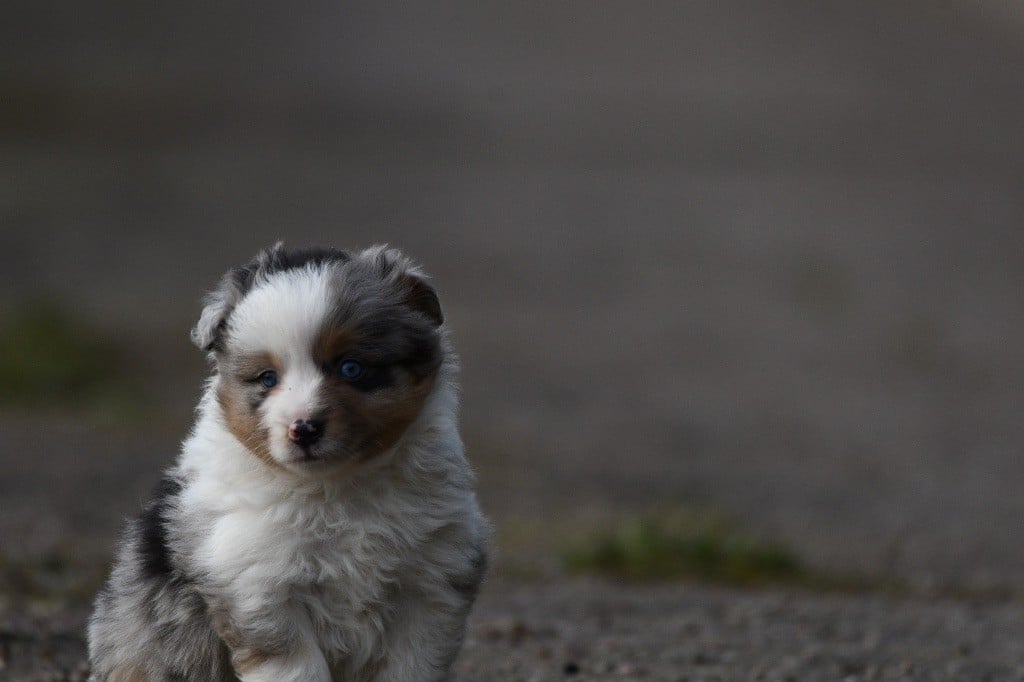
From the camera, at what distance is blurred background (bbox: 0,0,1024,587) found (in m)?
12.5

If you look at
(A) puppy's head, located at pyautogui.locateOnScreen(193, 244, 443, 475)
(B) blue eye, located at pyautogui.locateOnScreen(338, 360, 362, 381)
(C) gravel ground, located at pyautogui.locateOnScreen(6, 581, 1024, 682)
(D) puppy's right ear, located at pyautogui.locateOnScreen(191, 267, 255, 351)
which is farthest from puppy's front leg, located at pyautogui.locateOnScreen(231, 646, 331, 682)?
(C) gravel ground, located at pyautogui.locateOnScreen(6, 581, 1024, 682)

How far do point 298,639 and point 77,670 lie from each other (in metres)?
2.28

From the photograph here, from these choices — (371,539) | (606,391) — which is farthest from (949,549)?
(371,539)

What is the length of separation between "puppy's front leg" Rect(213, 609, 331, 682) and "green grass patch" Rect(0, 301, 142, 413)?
885cm

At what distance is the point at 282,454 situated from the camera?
509 cm

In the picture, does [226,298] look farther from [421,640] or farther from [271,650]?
[421,640]

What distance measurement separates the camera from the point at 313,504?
531 cm

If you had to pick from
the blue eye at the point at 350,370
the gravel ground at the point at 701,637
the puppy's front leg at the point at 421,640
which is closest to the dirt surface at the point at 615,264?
the gravel ground at the point at 701,637

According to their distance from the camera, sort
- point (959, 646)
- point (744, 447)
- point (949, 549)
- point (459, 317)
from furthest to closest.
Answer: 1. point (459, 317)
2. point (744, 447)
3. point (949, 549)
4. point (959, 646)

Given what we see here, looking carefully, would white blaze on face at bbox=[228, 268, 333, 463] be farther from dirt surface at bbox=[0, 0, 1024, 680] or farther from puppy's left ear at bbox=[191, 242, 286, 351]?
dirt surface at bbox=[0, 0, 1024, 680]

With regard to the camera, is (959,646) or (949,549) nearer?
(959,646)

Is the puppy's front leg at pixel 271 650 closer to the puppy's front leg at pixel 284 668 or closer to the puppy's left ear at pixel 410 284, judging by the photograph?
the puppy's front leg at pixel 284 668

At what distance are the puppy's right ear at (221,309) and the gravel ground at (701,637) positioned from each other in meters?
2.28

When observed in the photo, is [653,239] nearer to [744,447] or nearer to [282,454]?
[744,447]
